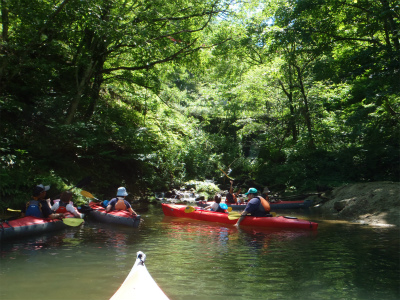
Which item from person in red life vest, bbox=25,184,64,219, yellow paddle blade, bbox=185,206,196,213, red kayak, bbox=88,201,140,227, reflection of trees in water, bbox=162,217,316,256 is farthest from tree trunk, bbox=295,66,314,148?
person in red life vest, bbox=25,184,64,219

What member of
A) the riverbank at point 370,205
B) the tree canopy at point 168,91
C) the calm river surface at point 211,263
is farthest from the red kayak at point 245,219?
the tree canopy at point 168,91

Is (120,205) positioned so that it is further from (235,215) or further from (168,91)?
(168,91)

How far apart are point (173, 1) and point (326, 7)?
578 cm

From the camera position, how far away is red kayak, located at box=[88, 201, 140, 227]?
30.5 feet

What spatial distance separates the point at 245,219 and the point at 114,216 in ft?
11.5

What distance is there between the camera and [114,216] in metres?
9.63

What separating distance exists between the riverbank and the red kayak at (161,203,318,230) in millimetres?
2462

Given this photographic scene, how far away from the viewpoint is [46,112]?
12.7 m

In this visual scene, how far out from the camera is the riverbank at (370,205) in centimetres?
1041

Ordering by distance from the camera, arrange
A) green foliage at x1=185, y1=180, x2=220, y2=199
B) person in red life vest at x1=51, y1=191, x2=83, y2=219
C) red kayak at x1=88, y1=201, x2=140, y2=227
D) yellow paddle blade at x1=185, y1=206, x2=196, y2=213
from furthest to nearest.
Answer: green foliage at x1=185, y1=180, x2=220, y2=199
yellow paddle blade at x1=185, y1=206, x2=196, y2=213
red kayak at x1=88, y1=201, x2=140, y2=227
person in red life vest at x1=51, y1=191, x2=83, y2=219

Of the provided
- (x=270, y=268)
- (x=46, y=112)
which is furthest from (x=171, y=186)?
(x=270, y=268)

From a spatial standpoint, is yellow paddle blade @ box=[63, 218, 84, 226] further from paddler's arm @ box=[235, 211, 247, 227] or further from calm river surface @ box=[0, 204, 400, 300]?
paddler's arm @ box=[235, 211, 247, 227]

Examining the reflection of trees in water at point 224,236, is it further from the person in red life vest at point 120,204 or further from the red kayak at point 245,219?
the person in red life vest at point 120,204

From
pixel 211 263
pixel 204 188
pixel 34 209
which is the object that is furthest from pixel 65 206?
pixel 204 188
